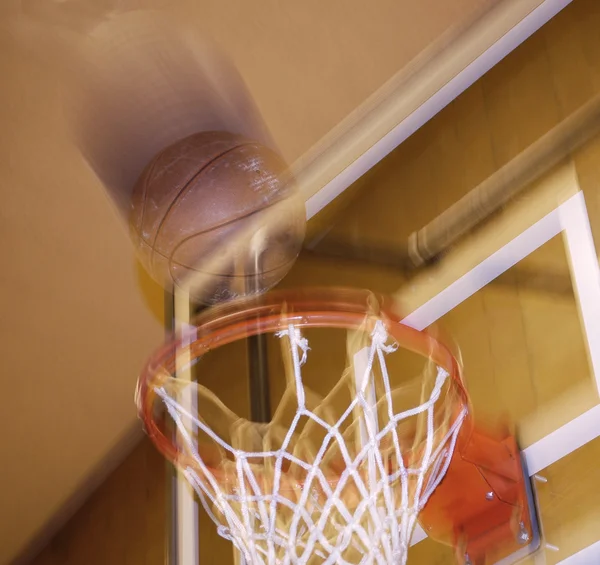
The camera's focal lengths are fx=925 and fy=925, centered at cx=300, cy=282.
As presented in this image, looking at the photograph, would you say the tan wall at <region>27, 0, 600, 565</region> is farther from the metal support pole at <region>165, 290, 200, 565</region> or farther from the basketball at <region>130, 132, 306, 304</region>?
the basketball at <region>130, 132, 306, 304</region>

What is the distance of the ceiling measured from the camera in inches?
79.1

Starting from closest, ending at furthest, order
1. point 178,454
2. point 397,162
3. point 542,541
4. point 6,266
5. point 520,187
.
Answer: point 542,541
point 178,454
point 520,187
point 397,162
point 6,266

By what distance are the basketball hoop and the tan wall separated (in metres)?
0.18

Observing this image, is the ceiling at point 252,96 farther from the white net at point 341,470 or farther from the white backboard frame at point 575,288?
the white net at point 341,470

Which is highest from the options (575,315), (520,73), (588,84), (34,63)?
(34,63)

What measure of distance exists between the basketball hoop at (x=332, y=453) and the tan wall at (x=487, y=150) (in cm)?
18

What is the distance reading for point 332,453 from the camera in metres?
1.51

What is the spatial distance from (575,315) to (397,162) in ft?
2.13

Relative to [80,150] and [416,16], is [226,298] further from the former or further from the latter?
[416,16]

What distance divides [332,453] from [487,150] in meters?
0.69

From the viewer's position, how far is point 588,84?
168 centimetres

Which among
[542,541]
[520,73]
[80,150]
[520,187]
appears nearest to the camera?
[542,541]

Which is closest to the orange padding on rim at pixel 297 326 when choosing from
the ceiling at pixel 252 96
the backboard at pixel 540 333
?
the backboard at pixel 540 333

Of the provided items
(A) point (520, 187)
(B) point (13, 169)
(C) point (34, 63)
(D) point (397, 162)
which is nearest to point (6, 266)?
(B) point (13, 169)
